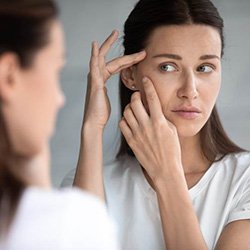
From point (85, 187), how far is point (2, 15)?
81 cm

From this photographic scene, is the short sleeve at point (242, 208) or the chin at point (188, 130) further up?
the chin at point (188, 130)

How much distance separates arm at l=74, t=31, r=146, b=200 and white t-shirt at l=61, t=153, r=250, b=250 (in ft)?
0.25

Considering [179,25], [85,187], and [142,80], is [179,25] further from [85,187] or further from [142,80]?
[85,187]

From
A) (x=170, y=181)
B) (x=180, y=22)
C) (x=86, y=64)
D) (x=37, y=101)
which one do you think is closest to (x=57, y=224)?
(x=37, y=101)

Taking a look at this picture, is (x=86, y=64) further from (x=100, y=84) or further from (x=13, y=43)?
(x=13, y=43)

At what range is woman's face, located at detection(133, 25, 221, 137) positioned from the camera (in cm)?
143

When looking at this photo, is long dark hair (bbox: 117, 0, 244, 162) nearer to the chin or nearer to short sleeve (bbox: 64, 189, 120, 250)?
the chin

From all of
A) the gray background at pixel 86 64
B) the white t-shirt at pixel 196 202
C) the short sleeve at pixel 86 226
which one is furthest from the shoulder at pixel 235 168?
the short sleeve at pixel 86 226

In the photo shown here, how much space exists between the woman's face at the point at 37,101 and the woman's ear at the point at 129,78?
35.6 inches

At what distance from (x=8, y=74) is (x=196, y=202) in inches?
34.9

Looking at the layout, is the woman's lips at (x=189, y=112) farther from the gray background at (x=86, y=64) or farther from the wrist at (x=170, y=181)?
the gray background at (x=86, y=64)

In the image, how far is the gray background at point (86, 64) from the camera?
2.20m

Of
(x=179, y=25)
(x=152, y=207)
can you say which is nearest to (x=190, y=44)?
(x=179, y=25)

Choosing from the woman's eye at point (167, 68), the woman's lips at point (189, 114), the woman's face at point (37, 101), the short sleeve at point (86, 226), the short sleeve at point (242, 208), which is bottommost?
the short sleeve at point (242, 208)
